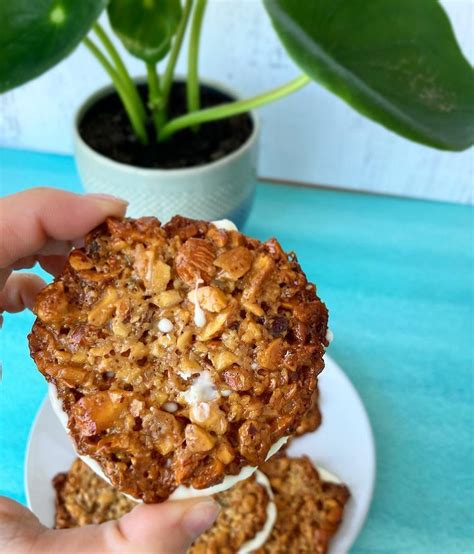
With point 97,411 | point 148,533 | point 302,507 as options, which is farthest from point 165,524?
point 302,507

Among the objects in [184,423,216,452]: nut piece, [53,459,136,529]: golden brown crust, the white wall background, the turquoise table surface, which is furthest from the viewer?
the white wall background

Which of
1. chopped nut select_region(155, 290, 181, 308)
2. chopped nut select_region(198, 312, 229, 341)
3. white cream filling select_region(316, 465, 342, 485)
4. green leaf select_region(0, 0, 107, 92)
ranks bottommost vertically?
white cream filling select_region(316, 465, 342, 485)

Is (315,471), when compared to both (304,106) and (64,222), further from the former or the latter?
(304,106)

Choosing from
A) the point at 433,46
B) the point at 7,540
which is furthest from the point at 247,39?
the point at 7,540

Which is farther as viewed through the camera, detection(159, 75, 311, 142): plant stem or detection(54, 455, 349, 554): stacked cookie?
detection(159, 75, 311, 142): plant stem

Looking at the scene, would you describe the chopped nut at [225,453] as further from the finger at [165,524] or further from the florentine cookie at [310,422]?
the florentine cookie at [310,422]

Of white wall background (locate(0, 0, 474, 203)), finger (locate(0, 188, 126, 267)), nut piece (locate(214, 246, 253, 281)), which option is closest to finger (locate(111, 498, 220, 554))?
nut piece (locate(214, 246, 253, 281))

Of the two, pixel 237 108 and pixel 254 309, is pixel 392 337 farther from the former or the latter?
pixel 254 309

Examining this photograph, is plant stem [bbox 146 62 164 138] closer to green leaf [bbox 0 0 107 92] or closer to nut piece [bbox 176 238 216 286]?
green leaf [bbox 0 0 107 92]
